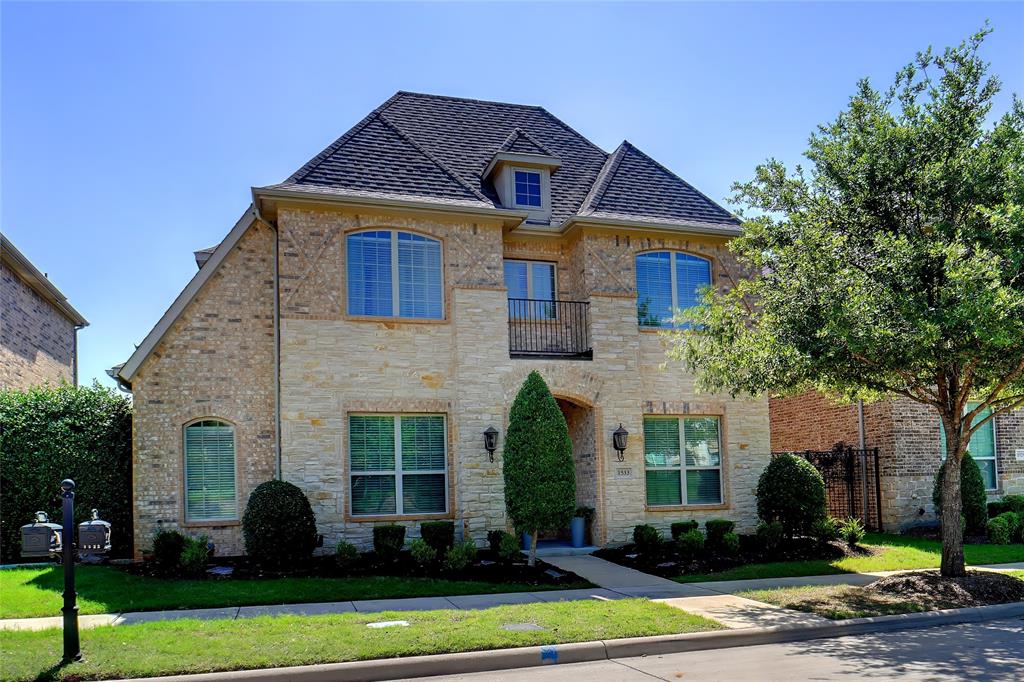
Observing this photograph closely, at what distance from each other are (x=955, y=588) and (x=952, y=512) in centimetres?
122

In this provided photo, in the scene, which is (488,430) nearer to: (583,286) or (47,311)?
(583,286)

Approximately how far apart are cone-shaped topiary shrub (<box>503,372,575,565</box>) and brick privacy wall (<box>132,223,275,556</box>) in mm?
4589

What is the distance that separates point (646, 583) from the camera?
42.5ft

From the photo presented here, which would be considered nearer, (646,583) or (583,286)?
(646,583)

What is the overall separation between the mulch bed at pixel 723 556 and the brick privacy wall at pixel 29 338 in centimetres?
1356

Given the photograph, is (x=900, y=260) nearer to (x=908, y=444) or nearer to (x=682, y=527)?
(x=682, y=527)

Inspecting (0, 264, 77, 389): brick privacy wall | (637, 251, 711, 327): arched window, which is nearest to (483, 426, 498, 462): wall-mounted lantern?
(637, 251, 711, 327): arched window

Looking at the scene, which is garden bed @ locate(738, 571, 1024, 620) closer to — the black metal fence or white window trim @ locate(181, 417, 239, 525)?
the black metal fence

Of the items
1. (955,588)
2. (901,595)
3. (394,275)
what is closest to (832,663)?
(901,595)

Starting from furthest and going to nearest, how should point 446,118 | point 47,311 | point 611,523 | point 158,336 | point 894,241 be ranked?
point 47,311 < point 446,118 < point 611,523 < point 158,336 < point 894,241

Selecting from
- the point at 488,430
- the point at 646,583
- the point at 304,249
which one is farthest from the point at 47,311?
the point at 646,583

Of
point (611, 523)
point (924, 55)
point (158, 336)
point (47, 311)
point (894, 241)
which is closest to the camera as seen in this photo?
point (894, 241)

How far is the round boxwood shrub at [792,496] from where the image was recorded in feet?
53.3

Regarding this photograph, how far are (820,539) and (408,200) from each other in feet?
33.3
